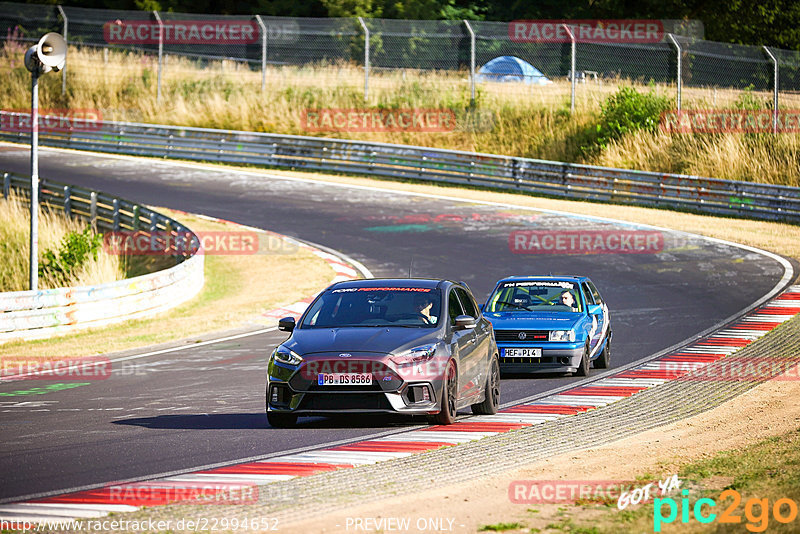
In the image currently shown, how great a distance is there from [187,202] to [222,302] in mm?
12318

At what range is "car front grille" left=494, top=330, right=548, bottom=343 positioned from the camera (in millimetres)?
15156

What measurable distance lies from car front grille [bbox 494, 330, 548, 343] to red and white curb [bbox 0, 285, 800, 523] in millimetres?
1016

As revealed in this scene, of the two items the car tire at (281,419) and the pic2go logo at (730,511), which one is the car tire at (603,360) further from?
the pic2go logo at (730,511)

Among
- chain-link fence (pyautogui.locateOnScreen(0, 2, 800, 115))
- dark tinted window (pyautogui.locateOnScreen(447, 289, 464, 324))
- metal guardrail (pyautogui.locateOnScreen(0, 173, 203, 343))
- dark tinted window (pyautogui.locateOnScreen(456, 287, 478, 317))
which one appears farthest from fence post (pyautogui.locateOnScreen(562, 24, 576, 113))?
dark tinted window (pyautogui.locateOnScreen(447, 289, 464, 324))

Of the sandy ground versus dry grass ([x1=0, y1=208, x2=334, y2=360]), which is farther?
dry grass ([x1=0, y1=208, x2=334, y2=360])

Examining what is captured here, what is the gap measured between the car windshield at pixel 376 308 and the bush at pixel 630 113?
28.7m

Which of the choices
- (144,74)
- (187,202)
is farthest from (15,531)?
(144,74)

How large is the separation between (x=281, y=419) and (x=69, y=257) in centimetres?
1495

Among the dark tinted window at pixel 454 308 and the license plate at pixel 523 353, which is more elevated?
the dark tinted window at pixel 454 308

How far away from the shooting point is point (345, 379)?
10531 mm

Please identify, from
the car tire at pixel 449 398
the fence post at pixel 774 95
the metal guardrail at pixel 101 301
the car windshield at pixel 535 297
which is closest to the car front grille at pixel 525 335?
the car windshield at pixel 535 297

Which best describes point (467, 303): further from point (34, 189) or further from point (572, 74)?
point (572, 74)

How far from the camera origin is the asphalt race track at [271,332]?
10016 millimetres

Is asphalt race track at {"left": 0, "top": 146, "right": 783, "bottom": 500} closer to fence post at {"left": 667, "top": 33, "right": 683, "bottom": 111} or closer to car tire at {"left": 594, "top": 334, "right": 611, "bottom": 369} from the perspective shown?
car tire at {"left": 594, "top": 334, "right": 611, "bottom": 369}
